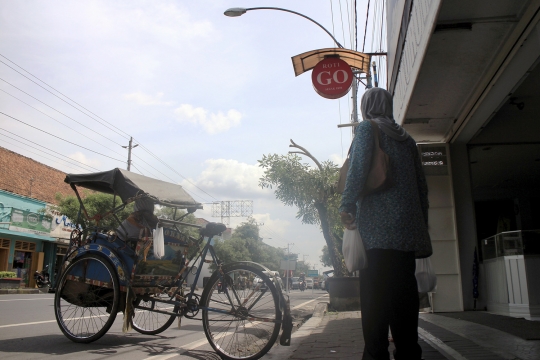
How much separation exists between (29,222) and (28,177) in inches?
133

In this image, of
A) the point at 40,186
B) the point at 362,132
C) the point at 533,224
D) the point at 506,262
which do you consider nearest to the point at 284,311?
the point at 362,132

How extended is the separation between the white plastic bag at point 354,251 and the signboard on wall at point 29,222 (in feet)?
94.9

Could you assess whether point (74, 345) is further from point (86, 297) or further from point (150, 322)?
point (150, 322)

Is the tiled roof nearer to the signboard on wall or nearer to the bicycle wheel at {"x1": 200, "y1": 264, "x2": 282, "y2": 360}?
the signboard on wall

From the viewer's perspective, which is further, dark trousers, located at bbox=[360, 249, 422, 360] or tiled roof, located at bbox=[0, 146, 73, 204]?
tiled roof, located at bbox=[0, 146, 73, 204]

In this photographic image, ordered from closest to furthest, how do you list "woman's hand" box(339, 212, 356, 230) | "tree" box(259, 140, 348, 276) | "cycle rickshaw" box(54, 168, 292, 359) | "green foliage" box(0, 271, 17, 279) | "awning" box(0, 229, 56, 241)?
"woman's hand" box(339, 212, 356, 230), "cycle rickshaw" box(54, 168, 292, 359), "tree" box(259, 140, 348, 276), "green foliage" box(0, 271, 17, 279), "awning" box(0, 229, 56, 241)

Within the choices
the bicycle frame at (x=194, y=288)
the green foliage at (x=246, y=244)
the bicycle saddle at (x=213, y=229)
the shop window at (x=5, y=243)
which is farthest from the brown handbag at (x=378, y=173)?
the green foliage at (x=246, y=244)

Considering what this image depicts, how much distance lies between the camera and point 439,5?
388 centimetres

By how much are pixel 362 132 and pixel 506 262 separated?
5597mm

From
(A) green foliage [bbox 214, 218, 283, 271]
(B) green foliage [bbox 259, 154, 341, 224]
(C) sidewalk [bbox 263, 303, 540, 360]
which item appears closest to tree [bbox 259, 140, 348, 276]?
(B) green foliage [bbox 259, 154, 341, 224]

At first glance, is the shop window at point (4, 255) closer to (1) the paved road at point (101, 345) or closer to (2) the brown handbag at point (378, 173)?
(1) the paved road at point (101, 345)

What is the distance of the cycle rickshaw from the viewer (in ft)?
14.4

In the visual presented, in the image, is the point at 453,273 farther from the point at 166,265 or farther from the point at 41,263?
the point at 41,263

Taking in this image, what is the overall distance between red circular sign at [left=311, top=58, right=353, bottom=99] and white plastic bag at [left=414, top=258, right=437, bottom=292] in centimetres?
752
